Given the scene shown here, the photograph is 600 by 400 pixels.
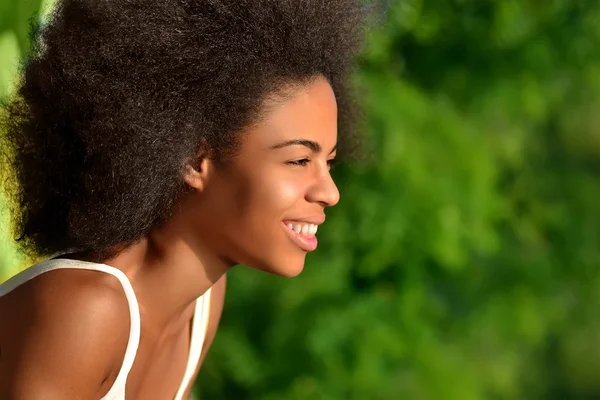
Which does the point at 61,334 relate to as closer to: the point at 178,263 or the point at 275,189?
the point at 178,263

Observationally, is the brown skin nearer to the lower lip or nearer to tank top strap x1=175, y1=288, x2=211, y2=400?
the lower lip

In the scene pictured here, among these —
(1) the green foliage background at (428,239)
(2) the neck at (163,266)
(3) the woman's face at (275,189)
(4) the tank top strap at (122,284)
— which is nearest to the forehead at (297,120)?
(3) the woman's face at (275,189)

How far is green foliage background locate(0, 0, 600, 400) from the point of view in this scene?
4.82 metres

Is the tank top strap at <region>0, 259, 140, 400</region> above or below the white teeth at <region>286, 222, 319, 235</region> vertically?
below

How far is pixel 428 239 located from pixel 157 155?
2.90 metres

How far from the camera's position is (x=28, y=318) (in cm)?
197

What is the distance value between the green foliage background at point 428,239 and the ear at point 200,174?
2.31 m

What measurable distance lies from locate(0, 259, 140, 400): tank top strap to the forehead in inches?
13.6

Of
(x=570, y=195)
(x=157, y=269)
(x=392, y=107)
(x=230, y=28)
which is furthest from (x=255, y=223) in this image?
(x=570, y=195)

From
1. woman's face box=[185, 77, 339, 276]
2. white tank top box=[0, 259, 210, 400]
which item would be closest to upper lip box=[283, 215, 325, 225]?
woman's face box=[185, 77, 339, 276]

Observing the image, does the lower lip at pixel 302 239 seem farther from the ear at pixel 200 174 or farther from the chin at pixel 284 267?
the ear at pixel 200 174

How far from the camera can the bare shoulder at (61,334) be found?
6.35ft

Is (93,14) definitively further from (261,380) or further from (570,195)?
(570,195)

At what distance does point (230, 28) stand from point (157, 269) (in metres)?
0.49
